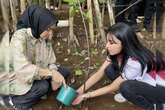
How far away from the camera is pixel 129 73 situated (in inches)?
56.7

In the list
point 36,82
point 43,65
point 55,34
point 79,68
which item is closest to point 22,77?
point 36,82

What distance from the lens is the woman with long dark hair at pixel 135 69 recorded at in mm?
1302

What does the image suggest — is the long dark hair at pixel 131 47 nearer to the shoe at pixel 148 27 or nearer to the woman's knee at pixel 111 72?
the woman's knee at pixel 111 72

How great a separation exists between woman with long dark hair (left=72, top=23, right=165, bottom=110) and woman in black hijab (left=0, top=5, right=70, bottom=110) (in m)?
0.37

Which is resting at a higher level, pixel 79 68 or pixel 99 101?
pixel 79 68

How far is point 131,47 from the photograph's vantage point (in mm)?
1312

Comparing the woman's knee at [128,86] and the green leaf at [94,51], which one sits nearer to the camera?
the woman's knee at [128,86]

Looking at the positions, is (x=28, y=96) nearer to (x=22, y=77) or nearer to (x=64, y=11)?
(x=22, y=77)

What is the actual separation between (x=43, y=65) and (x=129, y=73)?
84cm

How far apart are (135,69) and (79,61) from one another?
3.91 feet

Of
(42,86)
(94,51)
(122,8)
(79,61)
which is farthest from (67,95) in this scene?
(122,8)

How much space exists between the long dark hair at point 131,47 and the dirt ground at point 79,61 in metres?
0.11

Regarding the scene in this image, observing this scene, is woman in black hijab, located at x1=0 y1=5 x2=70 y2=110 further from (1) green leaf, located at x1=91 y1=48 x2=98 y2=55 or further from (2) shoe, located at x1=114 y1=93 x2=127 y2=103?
(1) green leaf, located at x1=91 y1=48 x2=98 y2=55

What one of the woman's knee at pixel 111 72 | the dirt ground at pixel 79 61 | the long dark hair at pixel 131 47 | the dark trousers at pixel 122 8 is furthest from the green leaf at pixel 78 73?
the dark trousers at pixel 122 8
